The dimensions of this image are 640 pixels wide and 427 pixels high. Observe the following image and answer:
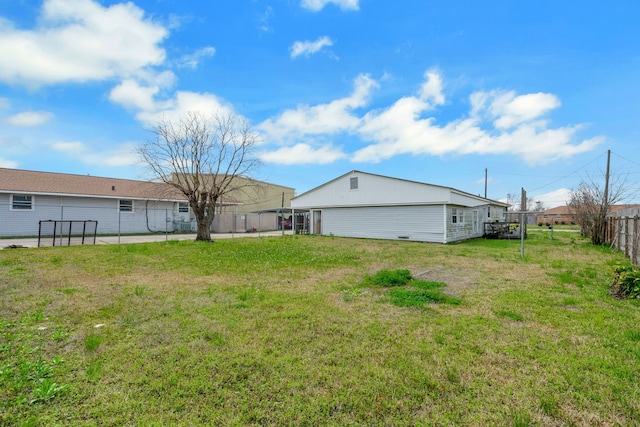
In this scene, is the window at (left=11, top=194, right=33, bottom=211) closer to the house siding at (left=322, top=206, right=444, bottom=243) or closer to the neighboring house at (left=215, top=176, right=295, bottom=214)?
the house siding at (left=322, top=206, right=444, bottom=243)

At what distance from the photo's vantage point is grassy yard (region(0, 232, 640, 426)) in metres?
2.22

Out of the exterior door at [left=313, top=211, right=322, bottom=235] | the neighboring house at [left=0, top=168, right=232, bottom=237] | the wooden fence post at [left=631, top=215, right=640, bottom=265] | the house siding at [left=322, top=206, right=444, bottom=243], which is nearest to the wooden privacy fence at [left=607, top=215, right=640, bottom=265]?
the wooden fence post at [left=631, top=215, right=640, bottom=265]

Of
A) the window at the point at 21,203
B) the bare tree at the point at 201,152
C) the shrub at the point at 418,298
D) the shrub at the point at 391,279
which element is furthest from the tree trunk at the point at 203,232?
the shrub at the point at 418,298

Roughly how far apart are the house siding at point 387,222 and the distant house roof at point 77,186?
35.4 ft

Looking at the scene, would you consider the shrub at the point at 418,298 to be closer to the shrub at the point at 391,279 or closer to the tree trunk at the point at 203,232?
the shrub at the point at 391,279

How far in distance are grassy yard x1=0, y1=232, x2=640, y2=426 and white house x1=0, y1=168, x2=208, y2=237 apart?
1332 cm

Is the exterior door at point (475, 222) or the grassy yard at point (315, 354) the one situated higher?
the exterior door at point (475, 222)

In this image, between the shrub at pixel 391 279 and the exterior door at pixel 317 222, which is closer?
the shrub at pixel 391 279

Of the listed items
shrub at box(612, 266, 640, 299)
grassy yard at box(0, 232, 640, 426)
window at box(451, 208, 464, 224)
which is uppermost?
window at box(451, 208, 464, 224)

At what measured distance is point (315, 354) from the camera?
3104 millimetres

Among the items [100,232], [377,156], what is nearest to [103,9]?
[100,232]

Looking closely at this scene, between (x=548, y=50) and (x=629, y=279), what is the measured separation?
8.81 meters

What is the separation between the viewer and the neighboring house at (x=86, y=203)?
17125mm

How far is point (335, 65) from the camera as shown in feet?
46.1
